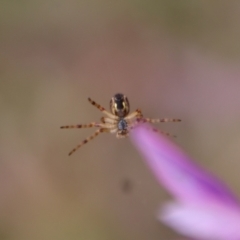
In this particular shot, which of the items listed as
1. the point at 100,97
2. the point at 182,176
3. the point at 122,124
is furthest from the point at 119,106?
the point at 100,97

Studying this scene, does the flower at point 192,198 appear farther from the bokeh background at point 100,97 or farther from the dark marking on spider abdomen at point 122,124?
the bokeh background at point 100,97

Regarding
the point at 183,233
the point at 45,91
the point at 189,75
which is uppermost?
the point at 189,75

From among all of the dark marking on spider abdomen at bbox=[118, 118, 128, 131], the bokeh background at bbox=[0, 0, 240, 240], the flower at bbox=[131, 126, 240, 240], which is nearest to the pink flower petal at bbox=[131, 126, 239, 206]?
the flower at bbox=[131, 126, 240, 240]

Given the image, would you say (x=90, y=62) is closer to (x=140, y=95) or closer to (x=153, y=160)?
(x=140, y=95)

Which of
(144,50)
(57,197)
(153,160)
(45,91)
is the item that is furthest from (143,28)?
(153,160)

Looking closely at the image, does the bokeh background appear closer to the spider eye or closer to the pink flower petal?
the spider eye

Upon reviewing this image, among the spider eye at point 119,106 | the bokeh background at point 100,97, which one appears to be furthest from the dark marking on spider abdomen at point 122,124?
the bokeh background at point 100,97

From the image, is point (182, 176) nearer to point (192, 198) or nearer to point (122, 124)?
point (192, 198)
